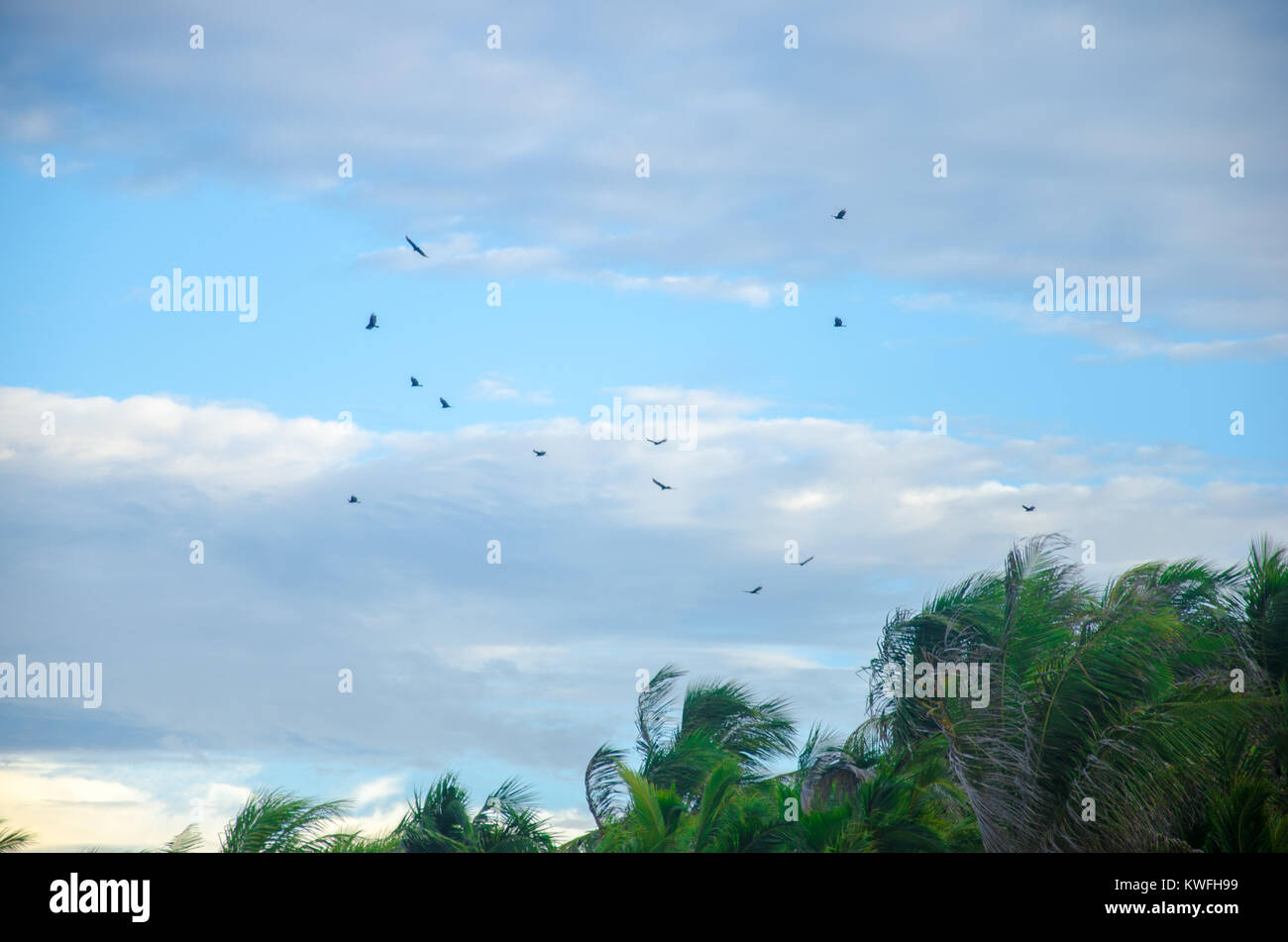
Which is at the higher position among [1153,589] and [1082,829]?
[1153,589]
